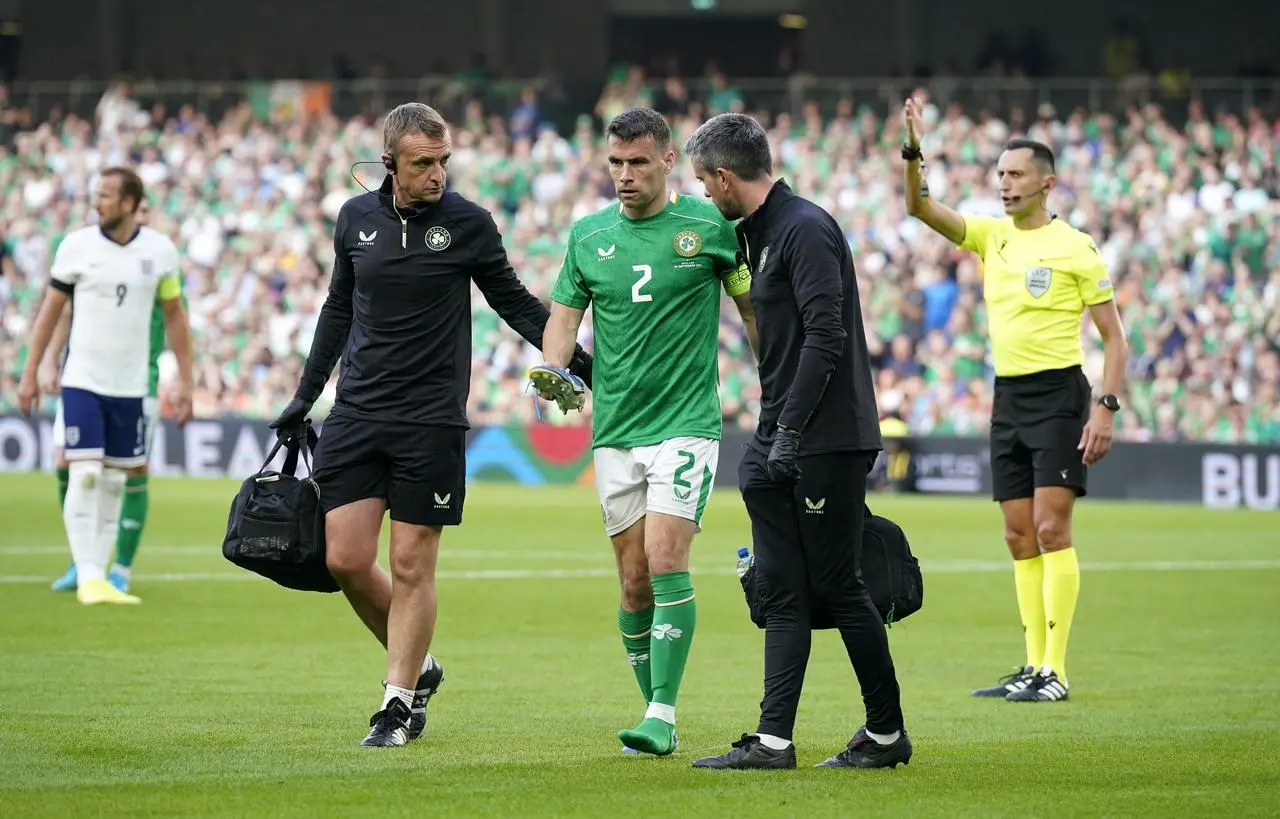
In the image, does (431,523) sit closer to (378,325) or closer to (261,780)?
(378,325)

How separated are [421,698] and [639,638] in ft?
2.99

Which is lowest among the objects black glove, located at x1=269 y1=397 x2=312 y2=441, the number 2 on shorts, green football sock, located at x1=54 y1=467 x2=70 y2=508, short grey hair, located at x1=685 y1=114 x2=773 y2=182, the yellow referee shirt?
green football sock, located at x1=54 y1=467 x2=70 y2=508

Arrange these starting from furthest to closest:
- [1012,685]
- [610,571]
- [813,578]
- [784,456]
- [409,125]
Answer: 1. [610,571]
2. [1012,685]
3. [409,125]
4. [813,578]
5. [784,456]

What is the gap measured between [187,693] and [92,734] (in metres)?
1.36

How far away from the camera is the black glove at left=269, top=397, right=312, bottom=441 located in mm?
7973

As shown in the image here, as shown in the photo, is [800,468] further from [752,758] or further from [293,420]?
[293,420]

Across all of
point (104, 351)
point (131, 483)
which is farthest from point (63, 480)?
point (104, 351)

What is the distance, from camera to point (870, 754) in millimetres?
7191

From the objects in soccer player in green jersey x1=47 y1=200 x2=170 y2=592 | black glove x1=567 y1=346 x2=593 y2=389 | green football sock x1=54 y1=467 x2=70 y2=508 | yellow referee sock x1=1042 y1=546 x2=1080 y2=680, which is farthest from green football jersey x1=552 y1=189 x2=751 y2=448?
green football sock x1=54 y1=467 x2=70 y2=508

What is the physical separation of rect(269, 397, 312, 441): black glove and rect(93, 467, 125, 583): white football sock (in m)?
5.38

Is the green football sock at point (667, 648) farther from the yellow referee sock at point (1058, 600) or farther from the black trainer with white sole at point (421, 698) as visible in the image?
the yellow referee sock at point (1058, 600)

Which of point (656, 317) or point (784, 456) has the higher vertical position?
point (656, 317)

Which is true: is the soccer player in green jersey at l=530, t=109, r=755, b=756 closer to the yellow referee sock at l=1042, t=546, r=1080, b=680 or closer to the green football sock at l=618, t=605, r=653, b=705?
the green football sock at l=618, t=605, r=653, b=705

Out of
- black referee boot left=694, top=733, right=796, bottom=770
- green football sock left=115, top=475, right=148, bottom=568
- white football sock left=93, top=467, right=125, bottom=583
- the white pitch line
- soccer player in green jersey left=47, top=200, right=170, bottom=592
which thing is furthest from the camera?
the white pitch line
